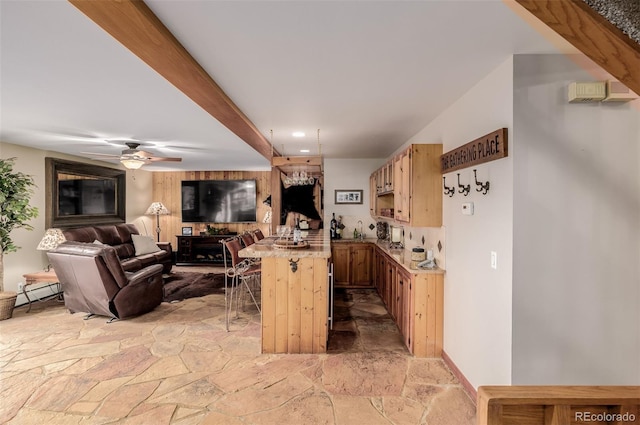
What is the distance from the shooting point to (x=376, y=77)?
2.21m

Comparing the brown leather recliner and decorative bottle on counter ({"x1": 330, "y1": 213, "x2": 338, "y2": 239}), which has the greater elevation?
decorative bottle on counter ({"x1": 330, "y1": 213, "x2": 338, "y2": 239})

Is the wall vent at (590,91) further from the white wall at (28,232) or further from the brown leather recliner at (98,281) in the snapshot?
the white wall at (28,232)

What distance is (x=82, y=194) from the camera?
569 cm

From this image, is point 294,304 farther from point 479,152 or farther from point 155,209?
point 155,209

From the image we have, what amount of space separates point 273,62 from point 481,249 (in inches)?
79.9

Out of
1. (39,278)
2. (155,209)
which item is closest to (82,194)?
(155,209)

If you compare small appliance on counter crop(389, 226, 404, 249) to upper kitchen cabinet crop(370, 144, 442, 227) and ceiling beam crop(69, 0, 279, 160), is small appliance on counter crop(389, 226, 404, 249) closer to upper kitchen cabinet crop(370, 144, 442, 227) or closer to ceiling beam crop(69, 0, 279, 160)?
upper kitchen cabinet crop(370, 144, 442, 227)

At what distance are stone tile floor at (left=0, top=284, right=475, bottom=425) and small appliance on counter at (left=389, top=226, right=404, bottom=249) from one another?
1302mm

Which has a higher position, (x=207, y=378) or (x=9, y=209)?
(x=9, y=209)

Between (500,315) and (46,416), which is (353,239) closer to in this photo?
(500,315)

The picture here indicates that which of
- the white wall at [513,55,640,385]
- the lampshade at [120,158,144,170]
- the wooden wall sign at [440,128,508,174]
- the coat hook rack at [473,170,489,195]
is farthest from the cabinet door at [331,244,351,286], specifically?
the white wall at [513,55,640,385]

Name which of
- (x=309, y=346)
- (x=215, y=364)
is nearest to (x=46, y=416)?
(x=215, y=364)

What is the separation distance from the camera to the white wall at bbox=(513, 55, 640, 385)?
1833 millimetres

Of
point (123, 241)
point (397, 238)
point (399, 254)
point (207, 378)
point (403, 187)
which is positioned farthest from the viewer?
point (123, 241)
